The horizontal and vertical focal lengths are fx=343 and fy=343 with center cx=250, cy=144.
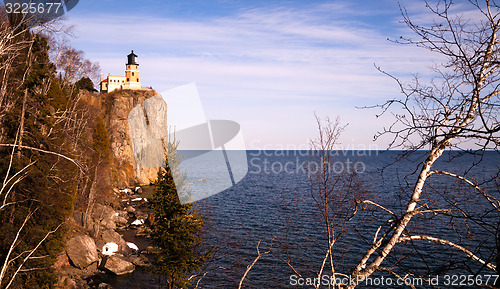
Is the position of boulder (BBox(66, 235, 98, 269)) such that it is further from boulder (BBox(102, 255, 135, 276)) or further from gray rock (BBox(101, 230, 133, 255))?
gray rock (BBox(101, 230, 133, 255))

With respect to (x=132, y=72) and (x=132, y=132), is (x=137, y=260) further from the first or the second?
(x=132, y=72)

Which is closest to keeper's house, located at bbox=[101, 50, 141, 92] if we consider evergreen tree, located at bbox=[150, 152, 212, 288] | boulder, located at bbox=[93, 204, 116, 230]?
boulder, located at bbox=[93, 204, 116, 230]

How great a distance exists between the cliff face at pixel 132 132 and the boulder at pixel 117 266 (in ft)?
118

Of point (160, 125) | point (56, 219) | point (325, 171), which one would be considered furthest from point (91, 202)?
point (160, 125)

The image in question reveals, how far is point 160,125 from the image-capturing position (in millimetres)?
80000

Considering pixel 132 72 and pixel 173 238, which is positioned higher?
pixel 132 72

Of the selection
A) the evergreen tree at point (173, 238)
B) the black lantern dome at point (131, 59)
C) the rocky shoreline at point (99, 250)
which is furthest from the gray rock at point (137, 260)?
the black lantern dome at point (131, 59)

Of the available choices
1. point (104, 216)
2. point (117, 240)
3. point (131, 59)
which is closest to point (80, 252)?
point (117, 240)

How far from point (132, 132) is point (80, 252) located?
158 ft

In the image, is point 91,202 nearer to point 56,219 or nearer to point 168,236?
point 56,219

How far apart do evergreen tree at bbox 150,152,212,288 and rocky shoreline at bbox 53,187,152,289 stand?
0.99 m

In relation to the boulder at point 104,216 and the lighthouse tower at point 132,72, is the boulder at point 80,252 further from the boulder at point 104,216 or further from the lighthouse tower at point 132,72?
the lighthouse tower at point 132,72

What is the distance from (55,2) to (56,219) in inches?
519

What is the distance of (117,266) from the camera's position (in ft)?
85.8
